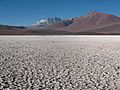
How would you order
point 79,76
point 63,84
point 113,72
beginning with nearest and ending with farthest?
point 63,84 < point 79,76 < point 113,72

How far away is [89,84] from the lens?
6977mm

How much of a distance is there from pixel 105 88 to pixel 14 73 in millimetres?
3369

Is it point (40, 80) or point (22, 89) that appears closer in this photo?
point (22, 89)

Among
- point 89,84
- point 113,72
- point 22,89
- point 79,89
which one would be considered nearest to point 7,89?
point 22,89

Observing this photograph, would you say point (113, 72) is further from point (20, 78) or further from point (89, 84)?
point (20, 78)

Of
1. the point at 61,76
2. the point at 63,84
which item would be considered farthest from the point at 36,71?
the point at 63,84

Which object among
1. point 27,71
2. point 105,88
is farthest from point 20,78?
point 105,88

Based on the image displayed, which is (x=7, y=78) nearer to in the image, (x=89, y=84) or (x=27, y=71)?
(x=27, y=71)

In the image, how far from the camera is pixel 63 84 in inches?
273

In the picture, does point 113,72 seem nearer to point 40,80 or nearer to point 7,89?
point 40,80

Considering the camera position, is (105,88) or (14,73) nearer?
(105,88)

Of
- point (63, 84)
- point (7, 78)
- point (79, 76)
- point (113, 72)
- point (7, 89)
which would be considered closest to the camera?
point (7, 89)

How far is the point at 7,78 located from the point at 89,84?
8.51ft

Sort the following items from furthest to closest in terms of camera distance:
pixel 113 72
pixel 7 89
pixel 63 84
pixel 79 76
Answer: pixel 113 72, pixel 79 76, pixel 63 84, pixel 7 89
